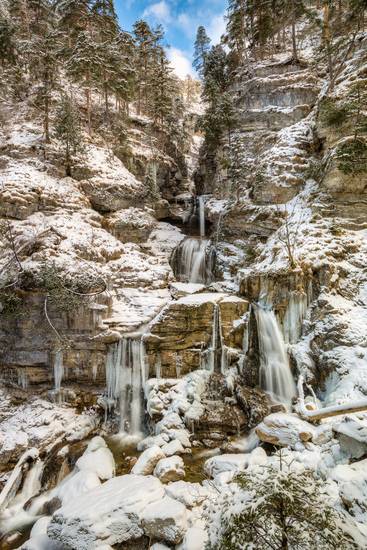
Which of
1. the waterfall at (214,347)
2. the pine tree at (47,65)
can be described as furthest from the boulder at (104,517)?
the pine tree at (47,65)

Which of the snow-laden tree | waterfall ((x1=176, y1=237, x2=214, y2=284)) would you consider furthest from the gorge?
waterfall ((x1=176, y1=237, x2=214, y2=284))

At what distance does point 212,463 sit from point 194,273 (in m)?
11.0

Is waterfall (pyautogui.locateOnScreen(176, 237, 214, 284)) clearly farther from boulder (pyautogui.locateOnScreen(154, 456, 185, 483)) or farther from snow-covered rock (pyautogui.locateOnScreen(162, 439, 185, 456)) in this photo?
boulder (pyautogui.locateOnScreen(154, 456, 185, 483))

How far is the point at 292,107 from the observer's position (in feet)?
70.4

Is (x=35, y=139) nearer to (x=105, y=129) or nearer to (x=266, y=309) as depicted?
(x=105, y=129)

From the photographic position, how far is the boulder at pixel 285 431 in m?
6.71

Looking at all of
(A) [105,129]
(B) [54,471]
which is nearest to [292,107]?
(A) [105,129]

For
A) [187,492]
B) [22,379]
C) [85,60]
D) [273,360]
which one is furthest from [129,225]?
[187,492]

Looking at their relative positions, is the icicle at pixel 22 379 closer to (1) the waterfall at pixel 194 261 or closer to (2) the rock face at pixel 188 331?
(2) the rock face at pixel 188 331

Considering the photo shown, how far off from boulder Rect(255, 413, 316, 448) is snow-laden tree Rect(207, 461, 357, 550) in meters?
4.03

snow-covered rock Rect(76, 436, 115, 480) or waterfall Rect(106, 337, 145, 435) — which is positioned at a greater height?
waterfall Rect(106, 337, 145, 435)

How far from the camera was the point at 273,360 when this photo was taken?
33.6 feet

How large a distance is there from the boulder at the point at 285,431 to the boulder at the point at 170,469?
Answer: 2250mm

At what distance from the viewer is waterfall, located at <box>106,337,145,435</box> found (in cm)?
1019
